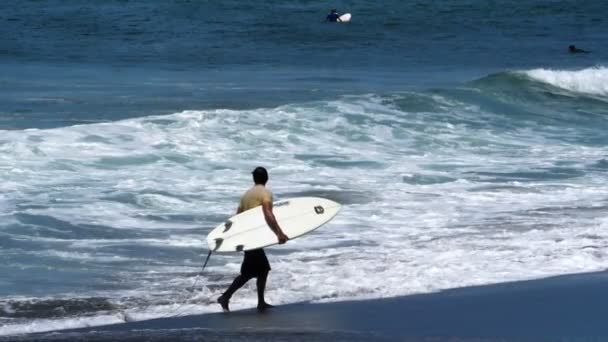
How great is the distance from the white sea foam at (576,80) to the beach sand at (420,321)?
64.4 feet

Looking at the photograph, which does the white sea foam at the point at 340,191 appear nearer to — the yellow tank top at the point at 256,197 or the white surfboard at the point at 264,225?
the white surfboard at the point at 264,225

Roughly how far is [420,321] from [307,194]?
6.33 metres

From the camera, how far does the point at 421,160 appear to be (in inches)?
747

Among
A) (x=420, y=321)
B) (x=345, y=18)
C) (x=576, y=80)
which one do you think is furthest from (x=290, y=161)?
(x=345, y=18)

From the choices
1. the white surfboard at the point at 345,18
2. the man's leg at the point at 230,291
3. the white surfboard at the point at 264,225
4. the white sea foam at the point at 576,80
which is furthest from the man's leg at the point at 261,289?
the white surfboard at the point at 345,18

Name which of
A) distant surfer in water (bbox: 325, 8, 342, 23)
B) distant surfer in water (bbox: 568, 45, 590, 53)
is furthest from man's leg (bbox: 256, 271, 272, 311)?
distant surfer in water (bbox: 325, 8, 342, 23)

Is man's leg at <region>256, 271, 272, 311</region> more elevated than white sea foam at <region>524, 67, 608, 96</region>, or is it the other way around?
man's leg at <region>256, 271, 272, 311</region>

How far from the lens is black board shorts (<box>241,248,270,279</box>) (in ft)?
32.4

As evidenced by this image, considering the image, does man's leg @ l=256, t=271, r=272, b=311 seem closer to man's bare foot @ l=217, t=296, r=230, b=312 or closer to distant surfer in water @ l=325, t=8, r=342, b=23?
man's bare foot @ l=217, t=296, r=230, b=312

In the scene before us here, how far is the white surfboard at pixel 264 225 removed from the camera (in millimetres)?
9898

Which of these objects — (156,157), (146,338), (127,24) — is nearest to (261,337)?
(146,338)

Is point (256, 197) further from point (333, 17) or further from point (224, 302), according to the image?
point (333, 17)

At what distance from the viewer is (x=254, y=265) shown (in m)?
9.88

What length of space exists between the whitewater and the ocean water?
4cm
